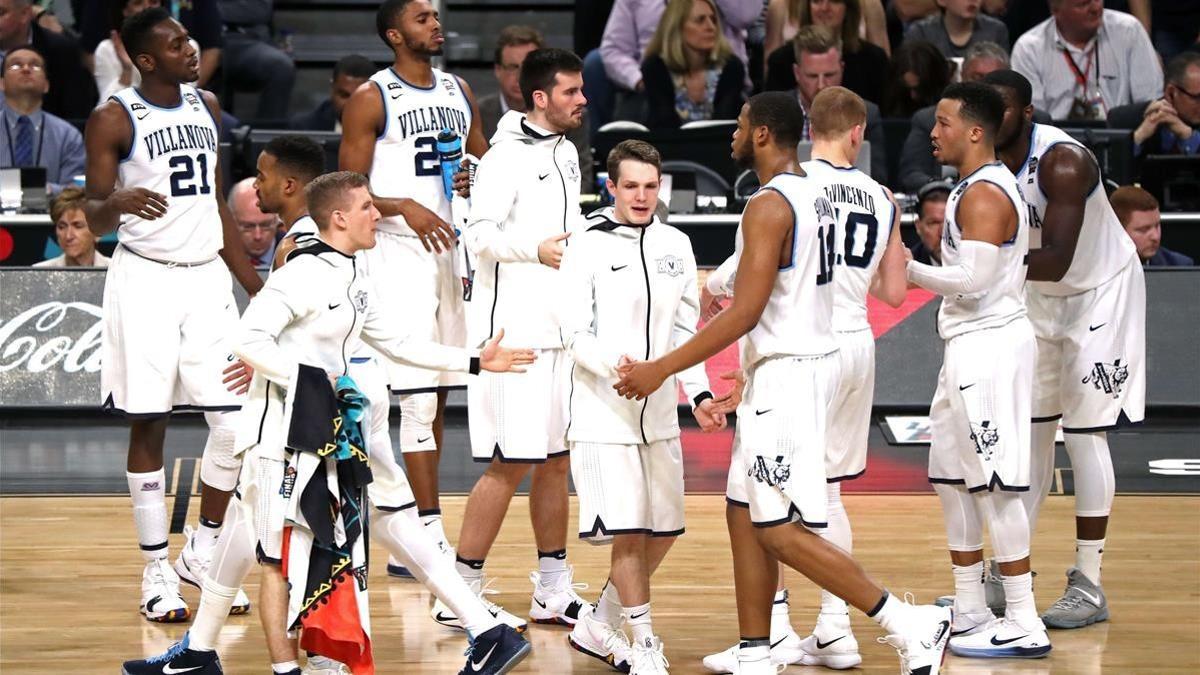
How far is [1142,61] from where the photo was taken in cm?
1173

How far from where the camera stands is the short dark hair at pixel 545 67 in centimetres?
619

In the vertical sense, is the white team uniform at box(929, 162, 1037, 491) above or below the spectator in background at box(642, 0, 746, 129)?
below

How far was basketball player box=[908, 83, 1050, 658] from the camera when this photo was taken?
18.9ft

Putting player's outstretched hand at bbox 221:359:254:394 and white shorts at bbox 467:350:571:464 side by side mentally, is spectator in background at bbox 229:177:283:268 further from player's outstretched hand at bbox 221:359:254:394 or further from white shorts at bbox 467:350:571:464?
player's outstretched hand at bbox 221:359:254:394

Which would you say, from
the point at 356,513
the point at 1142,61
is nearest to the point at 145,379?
the point at 356,513

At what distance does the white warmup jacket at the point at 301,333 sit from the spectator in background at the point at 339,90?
4.41m

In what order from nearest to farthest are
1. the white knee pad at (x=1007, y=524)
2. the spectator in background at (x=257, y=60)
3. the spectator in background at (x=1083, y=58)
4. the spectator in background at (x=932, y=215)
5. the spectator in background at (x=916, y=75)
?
the white knee pad at (x=1007, y=524)
the spectator in background at (x=932, y=215)
the spectator in background at (x=916, y=75)
the spectator in background at (x=1083, y=58)
the spectator in background at (x=257, y=60)

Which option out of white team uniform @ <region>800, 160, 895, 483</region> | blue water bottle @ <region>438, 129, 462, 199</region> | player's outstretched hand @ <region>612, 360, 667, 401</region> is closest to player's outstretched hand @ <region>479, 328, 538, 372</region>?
player's outstretched hand @ <region>612, 360, 667, 401</region>

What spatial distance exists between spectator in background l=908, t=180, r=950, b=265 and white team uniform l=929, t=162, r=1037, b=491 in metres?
3.82

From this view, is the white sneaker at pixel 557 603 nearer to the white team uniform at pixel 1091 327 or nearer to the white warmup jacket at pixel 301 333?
the white warmup jacket at pixel 301 333

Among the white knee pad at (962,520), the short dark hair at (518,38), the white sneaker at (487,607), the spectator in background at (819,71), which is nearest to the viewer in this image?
the white knee pad at (962,520)

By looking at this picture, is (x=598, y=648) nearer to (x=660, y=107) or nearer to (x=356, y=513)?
(x=356, y=513)

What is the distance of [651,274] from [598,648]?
132 centimetres

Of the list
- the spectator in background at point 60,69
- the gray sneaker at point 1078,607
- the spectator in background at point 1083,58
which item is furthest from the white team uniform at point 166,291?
the spectator in background at point 1083,58
